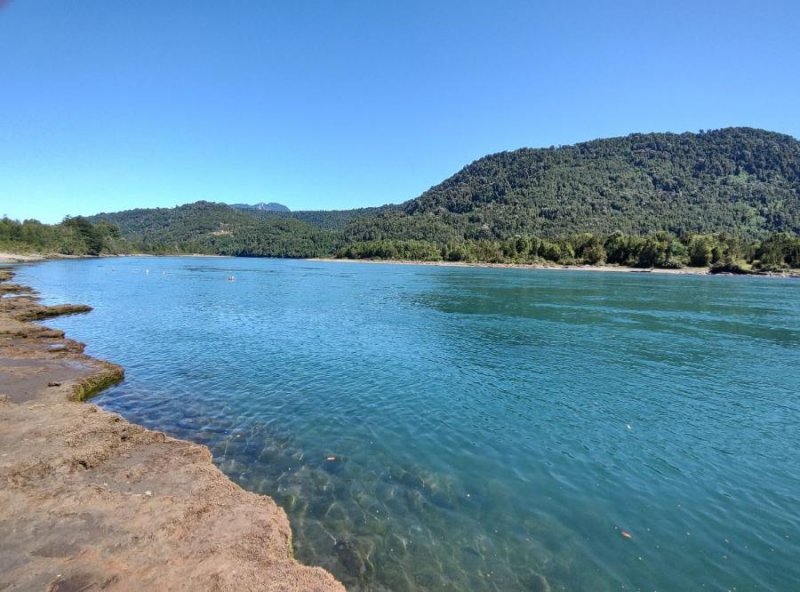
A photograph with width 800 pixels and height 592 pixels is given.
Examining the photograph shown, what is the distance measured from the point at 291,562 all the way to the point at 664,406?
61.1 feet

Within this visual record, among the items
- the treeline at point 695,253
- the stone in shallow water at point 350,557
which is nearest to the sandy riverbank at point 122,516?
the stone in shallow water at point 350,557

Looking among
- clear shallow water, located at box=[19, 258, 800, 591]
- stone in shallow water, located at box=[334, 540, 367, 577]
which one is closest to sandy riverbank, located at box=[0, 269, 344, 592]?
stone in shallow water, located at box=[334, 540, 367, 577]

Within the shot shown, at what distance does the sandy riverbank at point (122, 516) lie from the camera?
316 inches

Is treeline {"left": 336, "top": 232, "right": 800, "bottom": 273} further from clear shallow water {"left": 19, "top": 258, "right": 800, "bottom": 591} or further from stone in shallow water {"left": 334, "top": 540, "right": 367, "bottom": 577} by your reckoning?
stone in shallow water {"left": 334, "top": 540, "right": 367, "bottom": 577}

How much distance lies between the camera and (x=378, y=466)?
14297 millimetres

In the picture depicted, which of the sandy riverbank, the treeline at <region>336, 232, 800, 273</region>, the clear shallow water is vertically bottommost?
the clear shallow water

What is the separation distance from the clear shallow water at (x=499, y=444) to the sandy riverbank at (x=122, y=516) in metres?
1.32

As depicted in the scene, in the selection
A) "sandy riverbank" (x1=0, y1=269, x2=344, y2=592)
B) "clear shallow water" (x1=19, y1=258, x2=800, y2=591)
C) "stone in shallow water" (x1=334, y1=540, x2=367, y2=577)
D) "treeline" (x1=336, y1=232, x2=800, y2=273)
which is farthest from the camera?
"treeline" (x1=336, y1=232, x2=800, y2=273)

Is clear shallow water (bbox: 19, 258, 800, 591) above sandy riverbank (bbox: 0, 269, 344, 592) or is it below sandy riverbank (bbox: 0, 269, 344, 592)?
below

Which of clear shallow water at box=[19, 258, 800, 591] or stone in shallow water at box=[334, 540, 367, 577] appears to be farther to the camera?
clear shallow water at box=[19, 258, 800, 591]

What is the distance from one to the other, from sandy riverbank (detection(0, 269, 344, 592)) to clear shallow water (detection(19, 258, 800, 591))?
1.32m

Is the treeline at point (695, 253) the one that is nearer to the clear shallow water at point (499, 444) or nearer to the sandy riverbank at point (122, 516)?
the clear shallow water at point (499, 444)

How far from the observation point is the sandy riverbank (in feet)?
26.3

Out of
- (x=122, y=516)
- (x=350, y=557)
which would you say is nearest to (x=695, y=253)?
(x=350, y=557)
